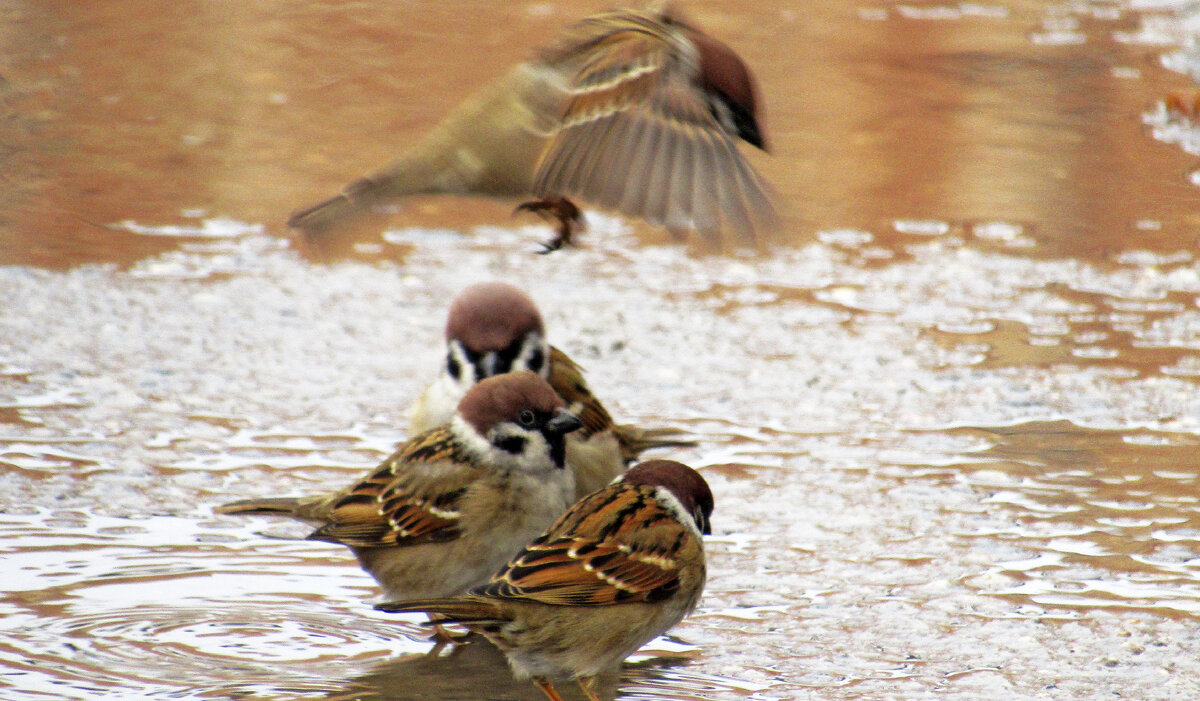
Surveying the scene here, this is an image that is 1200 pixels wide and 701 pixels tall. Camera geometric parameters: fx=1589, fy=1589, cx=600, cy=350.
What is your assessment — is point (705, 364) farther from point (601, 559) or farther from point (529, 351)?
point (601, 559)

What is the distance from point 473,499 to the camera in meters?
4.30

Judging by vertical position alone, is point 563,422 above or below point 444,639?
above

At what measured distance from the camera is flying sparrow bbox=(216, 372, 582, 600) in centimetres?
430

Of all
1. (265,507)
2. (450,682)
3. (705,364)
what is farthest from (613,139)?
(705,364)

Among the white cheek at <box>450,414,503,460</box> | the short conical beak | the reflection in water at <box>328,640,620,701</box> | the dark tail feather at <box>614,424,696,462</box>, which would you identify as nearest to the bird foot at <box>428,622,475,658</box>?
the reflection in water at <box>328,640,620,701</box>

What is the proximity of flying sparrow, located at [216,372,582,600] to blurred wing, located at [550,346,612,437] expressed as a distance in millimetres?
492

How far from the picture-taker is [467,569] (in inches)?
171

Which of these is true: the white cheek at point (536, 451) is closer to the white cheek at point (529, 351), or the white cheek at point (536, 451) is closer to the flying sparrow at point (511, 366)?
the flying sparrow at point (511, 366)

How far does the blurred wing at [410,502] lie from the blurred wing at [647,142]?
0.81 m

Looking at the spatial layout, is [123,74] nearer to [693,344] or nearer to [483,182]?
[693,344]

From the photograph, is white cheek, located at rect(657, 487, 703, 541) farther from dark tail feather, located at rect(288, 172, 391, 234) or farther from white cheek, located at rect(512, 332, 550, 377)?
dark tail feather, located at rect(288, 172, 391, 234)

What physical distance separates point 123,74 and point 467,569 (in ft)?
25.9

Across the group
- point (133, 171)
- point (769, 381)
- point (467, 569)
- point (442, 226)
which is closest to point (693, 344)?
point (769, 381)

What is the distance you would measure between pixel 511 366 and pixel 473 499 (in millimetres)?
618
